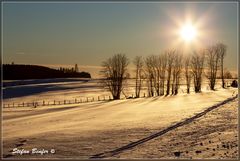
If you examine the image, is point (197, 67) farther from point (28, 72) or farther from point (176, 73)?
point (28, 72)

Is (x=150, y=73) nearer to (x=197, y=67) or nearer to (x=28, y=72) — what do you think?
(x=197, y=67)

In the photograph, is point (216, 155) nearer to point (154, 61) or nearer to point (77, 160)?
point (77, 160)

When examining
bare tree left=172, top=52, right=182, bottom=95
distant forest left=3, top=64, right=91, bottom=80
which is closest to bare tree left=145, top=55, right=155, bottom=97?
bare tree left=172, top=52, right=182, bottom=95

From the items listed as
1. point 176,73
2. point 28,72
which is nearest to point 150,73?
point 176,73

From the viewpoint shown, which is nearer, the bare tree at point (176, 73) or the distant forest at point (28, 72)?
the bare tree at point (176, 73)

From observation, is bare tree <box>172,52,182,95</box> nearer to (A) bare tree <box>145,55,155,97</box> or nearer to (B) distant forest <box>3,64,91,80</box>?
(A) bare tree <box>145,55,155,97</box>

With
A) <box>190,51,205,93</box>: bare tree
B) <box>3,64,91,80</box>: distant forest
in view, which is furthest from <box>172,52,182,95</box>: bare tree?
<box>3,64,91,80</box>: distant forest

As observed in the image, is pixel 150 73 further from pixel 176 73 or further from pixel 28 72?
pixel 28 72

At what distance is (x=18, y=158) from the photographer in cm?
1472

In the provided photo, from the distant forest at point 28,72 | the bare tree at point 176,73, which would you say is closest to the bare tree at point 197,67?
the bare tree at point 176,73

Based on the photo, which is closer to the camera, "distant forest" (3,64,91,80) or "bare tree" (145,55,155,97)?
"bare tree" (145,55,155,97)

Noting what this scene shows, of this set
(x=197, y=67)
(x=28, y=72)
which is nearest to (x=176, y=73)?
(x=197, y=67)

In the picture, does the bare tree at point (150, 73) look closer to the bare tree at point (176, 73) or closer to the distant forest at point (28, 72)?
the bare tree at point (176, 73)

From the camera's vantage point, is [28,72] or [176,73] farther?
[28,72]
